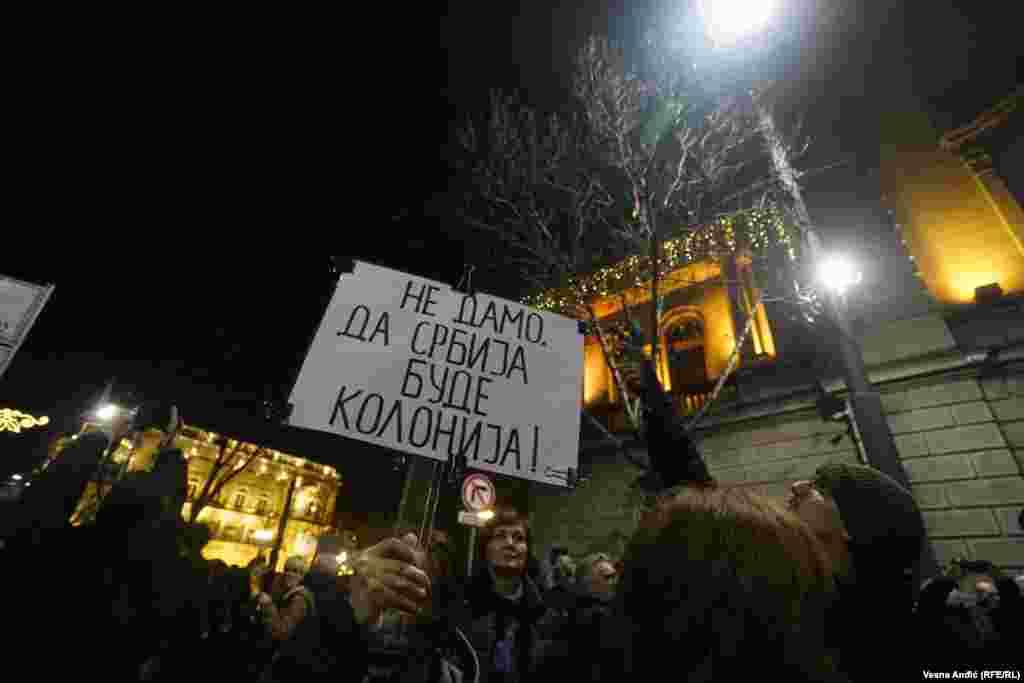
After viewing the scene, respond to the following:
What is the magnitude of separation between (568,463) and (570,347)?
0.70m

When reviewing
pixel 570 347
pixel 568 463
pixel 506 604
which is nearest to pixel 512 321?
pixel 570 347

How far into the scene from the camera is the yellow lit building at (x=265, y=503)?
982 inches

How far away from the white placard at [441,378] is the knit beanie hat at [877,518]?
1.20 meters

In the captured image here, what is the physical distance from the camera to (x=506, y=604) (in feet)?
10.2

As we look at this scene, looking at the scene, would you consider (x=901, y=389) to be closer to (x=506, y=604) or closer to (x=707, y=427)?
(x=707, y=427)

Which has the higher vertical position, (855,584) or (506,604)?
(855,584)

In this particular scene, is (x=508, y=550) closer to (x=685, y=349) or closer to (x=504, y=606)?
(x=504, y=606)

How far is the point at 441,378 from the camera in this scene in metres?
2.45

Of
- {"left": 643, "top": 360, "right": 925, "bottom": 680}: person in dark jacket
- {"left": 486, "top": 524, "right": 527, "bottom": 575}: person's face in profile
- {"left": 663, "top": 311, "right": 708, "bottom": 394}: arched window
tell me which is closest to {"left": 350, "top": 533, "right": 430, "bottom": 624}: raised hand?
{"left": 643, "top": 360, "right": 925, "bottom": 680}: person in dark jacket

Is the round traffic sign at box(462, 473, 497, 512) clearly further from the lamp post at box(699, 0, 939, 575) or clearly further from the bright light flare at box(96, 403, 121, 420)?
the lamp post at box(699, 0, 939, 575)

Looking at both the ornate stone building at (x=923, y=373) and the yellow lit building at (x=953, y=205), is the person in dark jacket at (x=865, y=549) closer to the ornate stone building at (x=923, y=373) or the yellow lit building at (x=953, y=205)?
the ornate stone building at (x=923, y=373)

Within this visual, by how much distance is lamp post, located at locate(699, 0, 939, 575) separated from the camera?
6.50 metres

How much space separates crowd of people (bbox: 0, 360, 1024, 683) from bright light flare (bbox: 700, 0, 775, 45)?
7.61 meters

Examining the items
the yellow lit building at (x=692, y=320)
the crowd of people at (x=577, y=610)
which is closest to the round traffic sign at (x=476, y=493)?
the crowd of people at (x=577, y=610)
